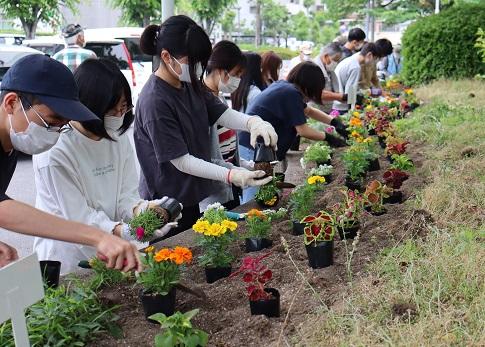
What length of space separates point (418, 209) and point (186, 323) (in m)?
1.95

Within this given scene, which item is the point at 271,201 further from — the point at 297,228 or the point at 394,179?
the point at 394,179

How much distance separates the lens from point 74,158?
2.73 meters

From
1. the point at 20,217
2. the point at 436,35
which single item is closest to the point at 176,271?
the point at 20,217

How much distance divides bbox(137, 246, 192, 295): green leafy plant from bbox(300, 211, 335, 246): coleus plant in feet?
2.21

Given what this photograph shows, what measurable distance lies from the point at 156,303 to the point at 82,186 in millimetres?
707

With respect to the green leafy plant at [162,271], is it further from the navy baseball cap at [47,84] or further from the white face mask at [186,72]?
the white face mask at [186,72]

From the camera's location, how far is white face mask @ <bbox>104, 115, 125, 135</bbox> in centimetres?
278

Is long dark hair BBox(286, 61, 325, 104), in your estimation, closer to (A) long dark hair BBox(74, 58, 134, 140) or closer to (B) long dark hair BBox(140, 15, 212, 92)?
(B) long dark hair BBox(140, 15, 212, 92)

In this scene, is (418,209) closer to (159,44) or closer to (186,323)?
(159,44)

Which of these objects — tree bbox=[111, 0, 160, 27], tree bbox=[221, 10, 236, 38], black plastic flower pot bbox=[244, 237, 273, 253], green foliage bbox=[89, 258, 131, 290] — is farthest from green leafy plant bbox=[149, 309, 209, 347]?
tree bbox=[221, 10, 236, 38]

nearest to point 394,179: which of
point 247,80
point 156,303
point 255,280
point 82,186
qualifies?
point 247,80

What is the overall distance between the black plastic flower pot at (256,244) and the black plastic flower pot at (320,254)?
394 millimetres

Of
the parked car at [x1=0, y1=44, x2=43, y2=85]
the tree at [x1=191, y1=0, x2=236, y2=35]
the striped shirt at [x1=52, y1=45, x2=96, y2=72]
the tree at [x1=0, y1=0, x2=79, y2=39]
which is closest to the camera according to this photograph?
the striped shirt at [x1=52, y1=45, x2=96, y2=72]

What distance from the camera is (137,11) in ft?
79.0
